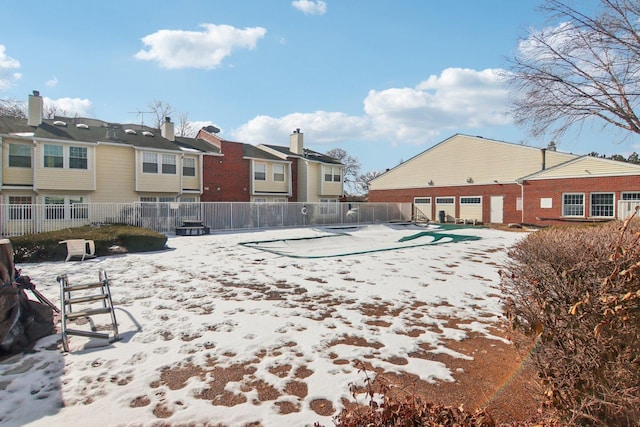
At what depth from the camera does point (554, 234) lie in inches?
106

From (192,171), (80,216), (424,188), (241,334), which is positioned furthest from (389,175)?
(241,334)

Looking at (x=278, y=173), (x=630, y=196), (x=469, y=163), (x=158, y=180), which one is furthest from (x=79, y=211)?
(x=630, y=196)

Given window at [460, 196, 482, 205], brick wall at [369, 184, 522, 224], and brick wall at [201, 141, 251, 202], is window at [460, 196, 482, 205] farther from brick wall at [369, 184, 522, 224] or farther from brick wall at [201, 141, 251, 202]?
brick wall at [201, 141, 251, 202]

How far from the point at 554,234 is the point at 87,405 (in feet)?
12.9

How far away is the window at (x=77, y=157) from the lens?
62.9ft

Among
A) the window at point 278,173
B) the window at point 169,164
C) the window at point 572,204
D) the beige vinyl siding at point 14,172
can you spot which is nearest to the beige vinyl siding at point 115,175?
the window at point 169,164

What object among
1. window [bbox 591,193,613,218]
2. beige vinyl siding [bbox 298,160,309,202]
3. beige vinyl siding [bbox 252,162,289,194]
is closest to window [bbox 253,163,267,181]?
beige vinyl siding [bbox 252,162,289,194]

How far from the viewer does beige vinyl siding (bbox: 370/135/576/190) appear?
25.8 meters

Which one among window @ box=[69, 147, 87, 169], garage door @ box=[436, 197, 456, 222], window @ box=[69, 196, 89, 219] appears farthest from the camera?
garage door @ box=[436, 197, 456, 222]

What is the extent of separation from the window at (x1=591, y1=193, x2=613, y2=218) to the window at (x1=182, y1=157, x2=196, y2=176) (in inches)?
1003

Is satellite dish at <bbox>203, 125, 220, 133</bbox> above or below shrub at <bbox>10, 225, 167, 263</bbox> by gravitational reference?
above

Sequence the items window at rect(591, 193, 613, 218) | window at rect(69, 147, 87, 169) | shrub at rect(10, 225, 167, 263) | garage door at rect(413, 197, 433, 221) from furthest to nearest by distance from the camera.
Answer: garage door at rect(413, 197, 433, 221) → window at rect(591, 193, 613, 218) → window at rect(69, 147, 87, 169) → shrub at rect(10, 225, 167, 263)

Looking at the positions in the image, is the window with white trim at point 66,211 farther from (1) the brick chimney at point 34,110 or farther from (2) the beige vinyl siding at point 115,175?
(1) the brick chimney at point 34,110

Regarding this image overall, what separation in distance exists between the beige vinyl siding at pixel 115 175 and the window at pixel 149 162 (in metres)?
0.60
